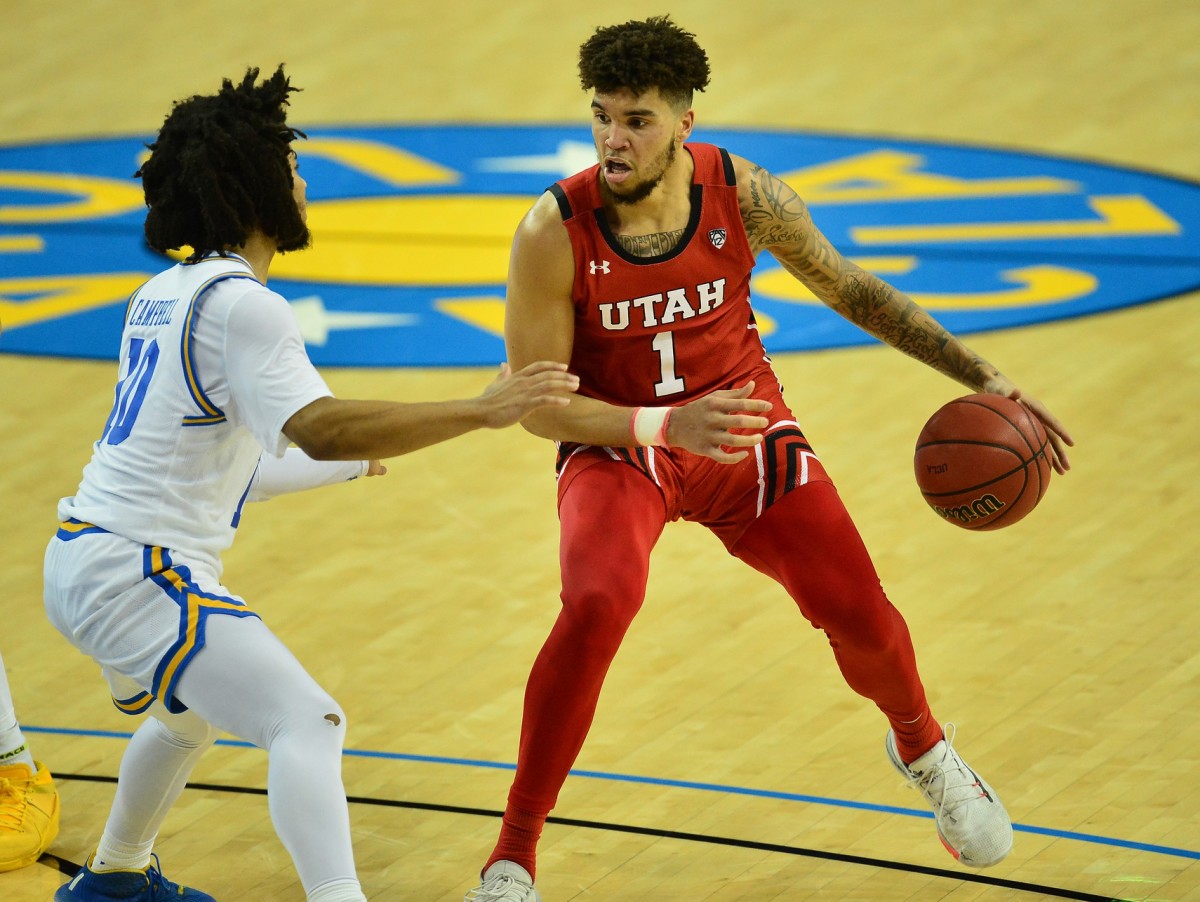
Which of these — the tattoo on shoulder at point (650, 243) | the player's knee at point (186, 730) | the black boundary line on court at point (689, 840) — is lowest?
the black boundary line on court at point (689, 840)

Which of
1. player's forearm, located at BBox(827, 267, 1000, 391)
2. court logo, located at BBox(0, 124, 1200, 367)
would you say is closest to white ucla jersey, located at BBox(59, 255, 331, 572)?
player's forearm, located at BBox(827, 267, 1000, 391)

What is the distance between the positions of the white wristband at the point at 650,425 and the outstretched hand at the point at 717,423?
0.14 feet

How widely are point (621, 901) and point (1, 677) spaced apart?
1.80m

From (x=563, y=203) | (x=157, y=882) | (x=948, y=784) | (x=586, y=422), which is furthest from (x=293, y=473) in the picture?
(x=948, y=784)

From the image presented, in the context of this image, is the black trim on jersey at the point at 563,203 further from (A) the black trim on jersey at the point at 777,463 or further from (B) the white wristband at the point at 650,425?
(A) the black trim on jersey at the point at 777,463

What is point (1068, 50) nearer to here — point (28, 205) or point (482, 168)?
point (482, 168)

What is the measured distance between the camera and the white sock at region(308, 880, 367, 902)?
12.2 feet

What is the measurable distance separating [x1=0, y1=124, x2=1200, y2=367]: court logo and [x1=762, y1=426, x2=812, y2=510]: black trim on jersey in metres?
3.64

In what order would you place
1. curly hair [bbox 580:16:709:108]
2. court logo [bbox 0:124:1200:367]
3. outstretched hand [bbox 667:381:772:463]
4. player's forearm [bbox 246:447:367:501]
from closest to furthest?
1. outstretched hand [bbox 667:381:772:463]
2. player's forearm [bbox 246:447:367:501]
3. curly hair [bbox 580:16:709:108]
4. court logo [bbox 0:124:1200:367]

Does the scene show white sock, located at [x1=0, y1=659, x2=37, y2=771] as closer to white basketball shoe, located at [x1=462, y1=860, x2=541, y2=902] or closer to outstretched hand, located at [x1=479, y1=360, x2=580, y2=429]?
white basketball shoe, located at [x1=462, y1=860, x2=541, y2=902]

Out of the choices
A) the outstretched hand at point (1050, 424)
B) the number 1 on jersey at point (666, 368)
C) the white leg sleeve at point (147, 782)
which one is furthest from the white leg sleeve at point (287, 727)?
the outstretched hand at point (1050, 424)

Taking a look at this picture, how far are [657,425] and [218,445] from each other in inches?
41.8

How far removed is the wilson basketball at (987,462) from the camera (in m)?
4.77

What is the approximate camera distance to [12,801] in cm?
484
